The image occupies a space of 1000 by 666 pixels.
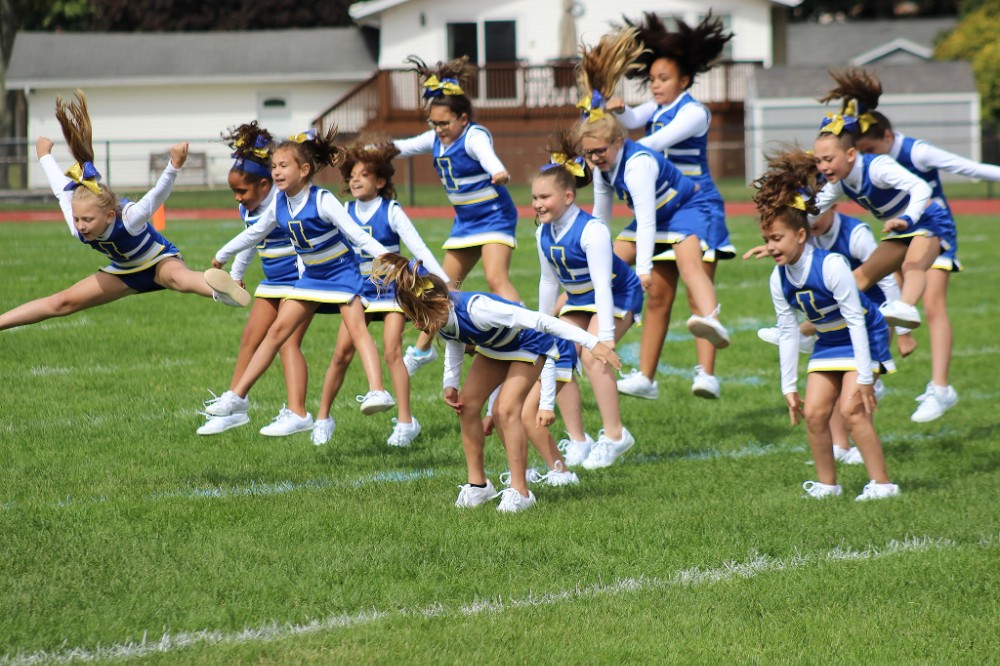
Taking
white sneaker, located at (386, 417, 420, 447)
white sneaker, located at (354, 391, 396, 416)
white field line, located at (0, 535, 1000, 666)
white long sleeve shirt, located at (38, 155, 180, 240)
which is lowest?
white field line, located at (0, 535, 1000, 666)

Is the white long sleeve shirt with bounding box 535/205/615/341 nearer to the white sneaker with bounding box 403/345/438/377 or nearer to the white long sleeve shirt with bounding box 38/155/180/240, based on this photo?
the white long sleeve shirt with bounding box 38/155/180/240

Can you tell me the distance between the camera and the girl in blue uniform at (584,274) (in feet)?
21.1

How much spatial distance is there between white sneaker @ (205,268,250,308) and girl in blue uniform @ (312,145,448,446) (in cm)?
78

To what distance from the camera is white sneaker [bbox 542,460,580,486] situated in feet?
21.5

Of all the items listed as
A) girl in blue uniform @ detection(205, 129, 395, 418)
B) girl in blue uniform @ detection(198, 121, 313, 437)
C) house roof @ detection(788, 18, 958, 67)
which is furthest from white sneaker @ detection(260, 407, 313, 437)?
house roof @ detection(788, 18, 958, 67)

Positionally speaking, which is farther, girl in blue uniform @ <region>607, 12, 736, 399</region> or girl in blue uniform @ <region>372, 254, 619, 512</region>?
girl in blue uniform @ <region>607, 12, 736, 399</region>

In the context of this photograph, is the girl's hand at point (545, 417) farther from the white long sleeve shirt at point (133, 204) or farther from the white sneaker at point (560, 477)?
the white long sleeve shirt at point (133, 204)

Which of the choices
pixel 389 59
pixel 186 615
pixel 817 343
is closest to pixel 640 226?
pixel 817 343

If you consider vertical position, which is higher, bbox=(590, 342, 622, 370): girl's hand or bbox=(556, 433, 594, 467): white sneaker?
bbox=(590, 342, 622, 370): girl's hand

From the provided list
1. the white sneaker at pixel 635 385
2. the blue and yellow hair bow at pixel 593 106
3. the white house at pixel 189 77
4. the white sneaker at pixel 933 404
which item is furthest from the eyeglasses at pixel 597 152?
the white house at pixel 189 77

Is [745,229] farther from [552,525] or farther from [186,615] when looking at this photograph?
[186,615]

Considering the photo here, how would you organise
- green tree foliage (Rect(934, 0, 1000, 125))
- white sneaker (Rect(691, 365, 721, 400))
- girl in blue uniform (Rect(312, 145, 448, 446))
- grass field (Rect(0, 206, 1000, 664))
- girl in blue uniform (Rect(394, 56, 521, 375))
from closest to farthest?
grass field (Rect(0, 206, 1000, 664))
girl in blue uniform (Rect(312, 145, 448, 446))
white sneaker (Rect(691, 365, 721, 400))
girl in blue uniform (Rect(394, 56, 521, 375))
green tree foliage (Rect(934, 0, 1000, 125))

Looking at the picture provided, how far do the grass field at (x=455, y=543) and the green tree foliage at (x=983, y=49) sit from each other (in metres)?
30.8

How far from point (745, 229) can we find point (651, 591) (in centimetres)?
1583
